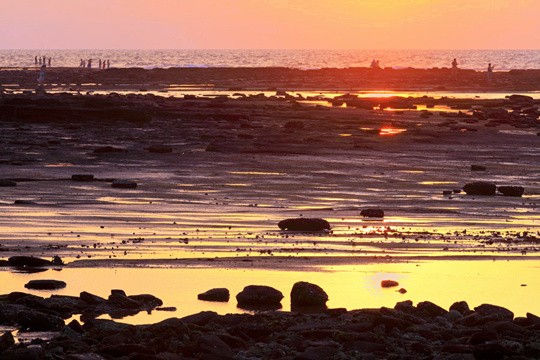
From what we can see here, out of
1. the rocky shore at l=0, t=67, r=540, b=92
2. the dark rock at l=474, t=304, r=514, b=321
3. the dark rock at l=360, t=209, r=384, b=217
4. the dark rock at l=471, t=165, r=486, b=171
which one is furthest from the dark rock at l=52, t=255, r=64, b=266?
the rocky shore at l=0, t=67, r=540, b=92

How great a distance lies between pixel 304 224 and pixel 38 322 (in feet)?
28.9

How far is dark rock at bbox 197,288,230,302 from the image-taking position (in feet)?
46.4

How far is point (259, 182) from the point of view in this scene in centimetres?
2992

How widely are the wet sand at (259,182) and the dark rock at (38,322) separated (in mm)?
4159

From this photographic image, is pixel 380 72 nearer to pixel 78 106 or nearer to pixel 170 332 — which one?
pixel 78 106

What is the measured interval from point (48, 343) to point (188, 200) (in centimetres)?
1454

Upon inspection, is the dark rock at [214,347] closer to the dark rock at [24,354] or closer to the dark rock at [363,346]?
the dark rock at [363,346]

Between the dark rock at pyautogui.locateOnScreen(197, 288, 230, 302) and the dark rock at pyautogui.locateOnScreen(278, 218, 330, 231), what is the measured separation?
6.34 m

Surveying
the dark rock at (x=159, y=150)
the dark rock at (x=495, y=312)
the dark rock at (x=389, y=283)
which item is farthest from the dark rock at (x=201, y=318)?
the dark rock at (x=159, y=150)

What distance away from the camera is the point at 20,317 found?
41.1ft

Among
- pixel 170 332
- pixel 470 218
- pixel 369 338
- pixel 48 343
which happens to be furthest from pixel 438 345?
pixel 470 218

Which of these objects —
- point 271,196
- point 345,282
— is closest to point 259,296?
point 345,282

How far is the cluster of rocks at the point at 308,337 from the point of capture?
35.6 feet

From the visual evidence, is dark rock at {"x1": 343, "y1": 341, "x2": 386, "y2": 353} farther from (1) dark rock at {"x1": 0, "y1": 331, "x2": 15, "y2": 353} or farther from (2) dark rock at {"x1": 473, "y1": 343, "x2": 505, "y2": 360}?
(1) dark rock at {"x1": 0, "y1": 331, "x2": 15, "y2": 353}
